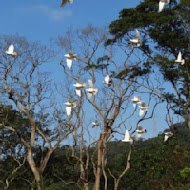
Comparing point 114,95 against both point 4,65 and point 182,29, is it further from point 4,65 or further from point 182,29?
point 4,65

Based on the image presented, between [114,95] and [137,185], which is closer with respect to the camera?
[137,185]

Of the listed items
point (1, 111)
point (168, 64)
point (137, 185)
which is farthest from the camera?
point (1, 111)

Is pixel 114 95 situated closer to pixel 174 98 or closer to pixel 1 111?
pixel 174 98

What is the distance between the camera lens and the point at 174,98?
49.5 feet

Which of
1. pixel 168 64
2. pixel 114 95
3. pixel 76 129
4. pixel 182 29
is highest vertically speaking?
pixel 182 29

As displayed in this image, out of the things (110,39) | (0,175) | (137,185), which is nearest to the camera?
(137,185)

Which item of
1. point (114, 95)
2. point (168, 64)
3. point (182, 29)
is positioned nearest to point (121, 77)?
point (114, 95)

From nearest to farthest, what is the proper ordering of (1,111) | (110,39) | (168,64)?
1. (168,64)
2. (110,39)
3. (1,111)

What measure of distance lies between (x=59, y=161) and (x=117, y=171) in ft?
13.0

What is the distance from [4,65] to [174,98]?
639 centimetres

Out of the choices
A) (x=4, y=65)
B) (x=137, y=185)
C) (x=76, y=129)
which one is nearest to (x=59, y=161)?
(x=76, y=129)

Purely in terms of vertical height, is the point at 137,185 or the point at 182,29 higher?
the point at 182,29

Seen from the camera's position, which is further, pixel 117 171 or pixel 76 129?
pixel 117 171

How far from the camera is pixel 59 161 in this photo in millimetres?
20078
